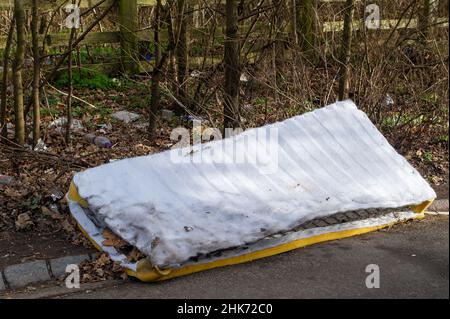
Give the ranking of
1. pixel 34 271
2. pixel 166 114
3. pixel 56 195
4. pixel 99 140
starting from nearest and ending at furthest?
pixel 34 271, pixel 56 195, pixel 99 140, pixel 166 114

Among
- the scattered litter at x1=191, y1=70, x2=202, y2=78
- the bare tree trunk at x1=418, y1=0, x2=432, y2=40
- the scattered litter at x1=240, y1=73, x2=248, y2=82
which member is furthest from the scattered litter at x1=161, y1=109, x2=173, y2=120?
the bare tree trunk at x1=418, y1=0, x2=432, y2=40

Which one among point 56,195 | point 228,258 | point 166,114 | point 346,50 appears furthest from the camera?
point 166,114

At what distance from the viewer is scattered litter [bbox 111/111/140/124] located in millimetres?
8562

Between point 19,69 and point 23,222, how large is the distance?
6.64 ft

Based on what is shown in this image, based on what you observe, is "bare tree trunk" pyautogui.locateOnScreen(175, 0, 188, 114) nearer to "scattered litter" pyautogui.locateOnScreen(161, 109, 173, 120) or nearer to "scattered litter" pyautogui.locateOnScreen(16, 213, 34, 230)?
"scattered litter" pyautogui.locateOnScreen(161, 109, 173, 120)

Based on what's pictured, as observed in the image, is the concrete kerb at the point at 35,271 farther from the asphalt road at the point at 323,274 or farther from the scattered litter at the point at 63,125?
the scattered litter at the point at 63,125

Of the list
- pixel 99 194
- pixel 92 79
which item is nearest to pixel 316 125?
pixel 99 194

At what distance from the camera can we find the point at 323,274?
4.41m

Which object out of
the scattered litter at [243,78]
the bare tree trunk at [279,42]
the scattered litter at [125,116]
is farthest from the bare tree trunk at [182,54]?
the bare tree trunk at [279,42]

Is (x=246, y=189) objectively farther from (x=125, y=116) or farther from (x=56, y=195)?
(x=125, y=116)

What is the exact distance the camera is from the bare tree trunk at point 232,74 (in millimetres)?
7020

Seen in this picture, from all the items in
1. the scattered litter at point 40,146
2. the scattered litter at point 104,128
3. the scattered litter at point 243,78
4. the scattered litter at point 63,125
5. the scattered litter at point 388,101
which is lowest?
the scattered litter at point 40,146

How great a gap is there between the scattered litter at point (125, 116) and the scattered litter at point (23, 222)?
124 inches

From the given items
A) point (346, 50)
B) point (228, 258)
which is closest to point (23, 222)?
point (228, 258)
